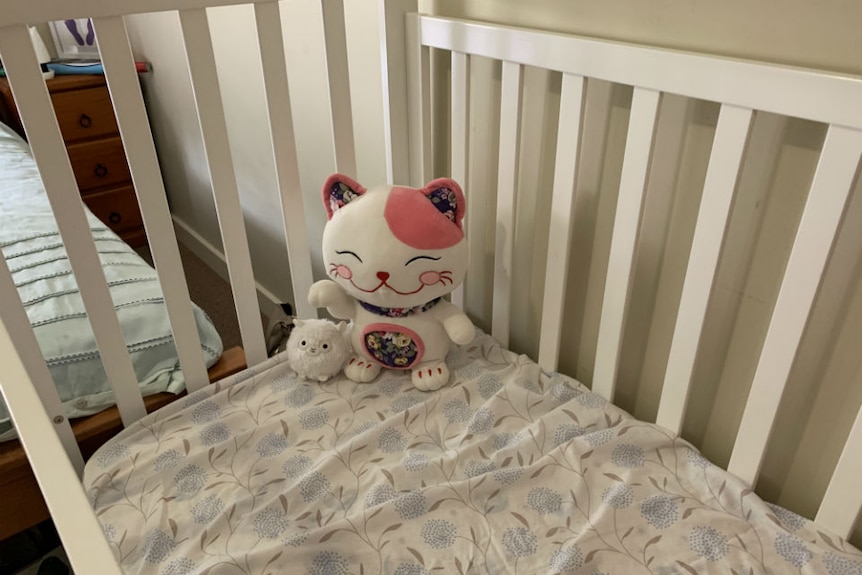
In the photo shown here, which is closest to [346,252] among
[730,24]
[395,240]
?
[395,240]

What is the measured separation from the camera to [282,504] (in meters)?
0.87

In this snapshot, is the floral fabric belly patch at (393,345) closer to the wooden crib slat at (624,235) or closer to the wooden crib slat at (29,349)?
the wooden crib slat at (624,235)

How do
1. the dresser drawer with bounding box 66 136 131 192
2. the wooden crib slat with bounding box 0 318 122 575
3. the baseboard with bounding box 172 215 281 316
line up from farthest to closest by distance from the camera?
the dresser drawer with bounding box 66 136 131 192 → the baseboard with bounding box 172 215 281 316 → the wooden crib slat with bounding box 0 318 122 575

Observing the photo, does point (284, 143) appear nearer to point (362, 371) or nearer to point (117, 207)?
point (362, 371)

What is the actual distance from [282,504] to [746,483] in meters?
0.61

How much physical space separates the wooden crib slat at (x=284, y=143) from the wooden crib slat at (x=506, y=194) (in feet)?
0.97

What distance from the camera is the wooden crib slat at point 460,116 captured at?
1029 mm

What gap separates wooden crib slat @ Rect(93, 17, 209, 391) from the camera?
0.90 metres

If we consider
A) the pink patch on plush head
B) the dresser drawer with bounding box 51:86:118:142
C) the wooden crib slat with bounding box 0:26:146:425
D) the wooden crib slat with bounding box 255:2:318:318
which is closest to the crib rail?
the pink patch on plush head

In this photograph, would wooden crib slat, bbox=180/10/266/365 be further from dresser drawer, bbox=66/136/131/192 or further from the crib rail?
dresser drawer, bbox=66/136/131/192

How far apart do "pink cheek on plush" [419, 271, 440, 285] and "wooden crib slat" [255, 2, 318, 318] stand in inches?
10.8

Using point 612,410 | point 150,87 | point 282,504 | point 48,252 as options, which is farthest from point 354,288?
point 150,87

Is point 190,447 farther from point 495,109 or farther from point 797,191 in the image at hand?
point 797,191

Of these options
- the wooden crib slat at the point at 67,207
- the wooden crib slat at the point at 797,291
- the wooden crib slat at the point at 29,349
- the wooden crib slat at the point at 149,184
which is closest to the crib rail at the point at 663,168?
the wooden crib slat at the point at 797,291
